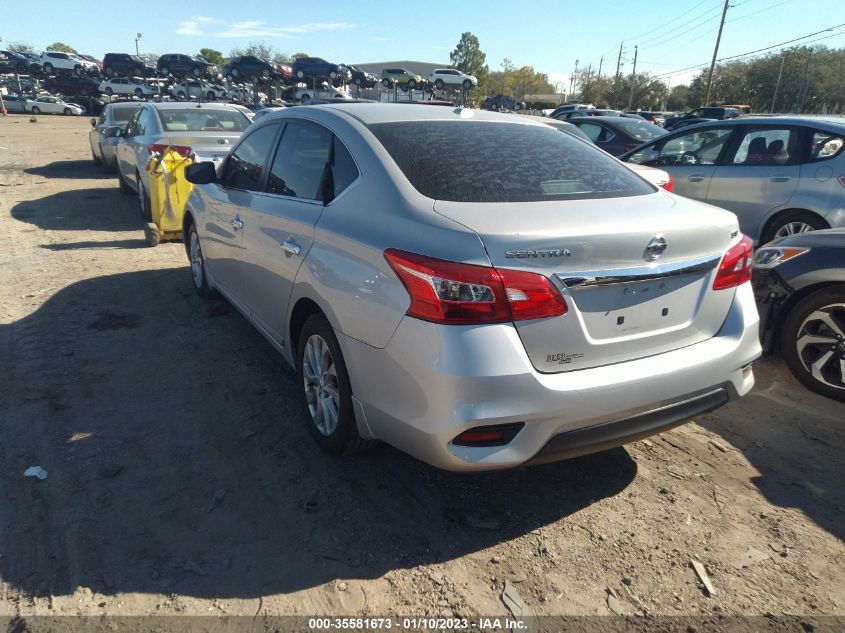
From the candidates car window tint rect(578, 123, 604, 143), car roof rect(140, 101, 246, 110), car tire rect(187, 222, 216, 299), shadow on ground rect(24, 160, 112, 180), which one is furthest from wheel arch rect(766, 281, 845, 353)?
shadow on ground rect(24, 160, 112, 180)

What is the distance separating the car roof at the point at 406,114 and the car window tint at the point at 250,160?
22.9 inches

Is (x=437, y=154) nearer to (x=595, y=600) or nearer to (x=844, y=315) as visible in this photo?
(x=595, y=600)

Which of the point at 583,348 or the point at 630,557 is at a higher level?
the point at 583,348

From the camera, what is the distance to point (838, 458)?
3355 millimetres

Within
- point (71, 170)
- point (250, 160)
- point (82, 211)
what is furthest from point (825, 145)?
point (71, 170)

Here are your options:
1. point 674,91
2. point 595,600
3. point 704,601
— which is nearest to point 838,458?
point 704,601

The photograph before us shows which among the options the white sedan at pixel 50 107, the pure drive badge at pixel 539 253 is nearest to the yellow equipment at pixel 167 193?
the pure drive badge at pixel 539 253

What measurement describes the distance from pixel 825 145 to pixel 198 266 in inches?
258

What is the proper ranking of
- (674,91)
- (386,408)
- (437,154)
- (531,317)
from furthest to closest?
(674,91), (437,154), (386,408), (531,317)

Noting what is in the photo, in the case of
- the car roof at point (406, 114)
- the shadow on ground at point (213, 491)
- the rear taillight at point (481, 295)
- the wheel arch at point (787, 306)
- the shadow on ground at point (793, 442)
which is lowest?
the shadow on ground at point (213, 491)

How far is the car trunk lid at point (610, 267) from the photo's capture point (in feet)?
7.54

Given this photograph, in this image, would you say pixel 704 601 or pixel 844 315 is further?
pixel 844 315

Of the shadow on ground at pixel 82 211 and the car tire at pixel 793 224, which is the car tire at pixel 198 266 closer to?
the shadow on ground at pixel 82 211

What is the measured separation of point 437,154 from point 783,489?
2434 millimetres
